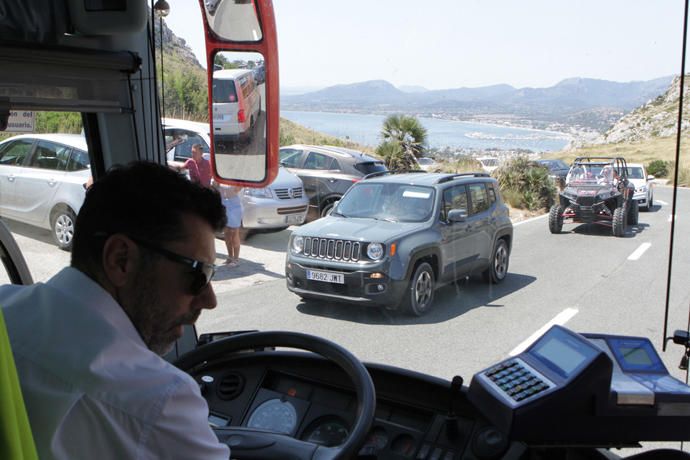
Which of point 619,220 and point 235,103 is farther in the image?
point 619,220

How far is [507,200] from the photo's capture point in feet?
13.6

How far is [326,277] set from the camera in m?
4.03

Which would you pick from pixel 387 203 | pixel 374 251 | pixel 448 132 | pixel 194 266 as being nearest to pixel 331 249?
pixel 374 251

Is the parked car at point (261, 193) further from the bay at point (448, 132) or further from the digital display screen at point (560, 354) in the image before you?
the digital display screen at point (560, 354)

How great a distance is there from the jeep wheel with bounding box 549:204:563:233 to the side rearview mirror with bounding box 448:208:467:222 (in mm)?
1077

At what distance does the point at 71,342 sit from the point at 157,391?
0.55 feet

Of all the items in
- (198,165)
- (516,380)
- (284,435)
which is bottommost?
(284,435)

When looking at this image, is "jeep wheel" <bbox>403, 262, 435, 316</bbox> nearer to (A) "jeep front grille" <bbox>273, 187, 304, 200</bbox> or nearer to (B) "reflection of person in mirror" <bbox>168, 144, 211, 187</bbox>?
(A) "jeep front grille" <bbox>273, 187, 304, 200</bbox>

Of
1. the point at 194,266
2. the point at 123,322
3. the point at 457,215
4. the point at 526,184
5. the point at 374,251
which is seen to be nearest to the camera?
the point at 123,322

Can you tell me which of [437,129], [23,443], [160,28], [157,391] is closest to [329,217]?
[437,129]

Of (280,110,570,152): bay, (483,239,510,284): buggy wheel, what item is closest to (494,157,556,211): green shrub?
(483,239,510,284): buggy wheel

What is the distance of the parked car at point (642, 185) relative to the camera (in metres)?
2.27

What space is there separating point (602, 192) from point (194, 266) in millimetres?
2007

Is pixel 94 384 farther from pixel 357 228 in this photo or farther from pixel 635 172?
pixel 357 228
